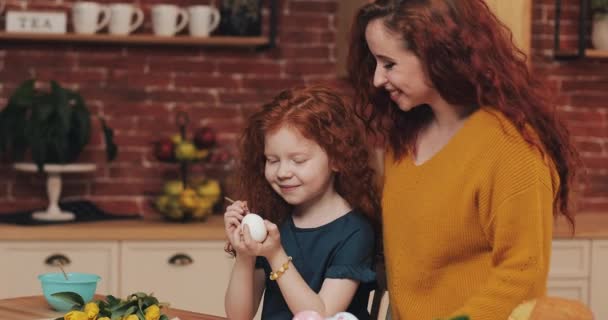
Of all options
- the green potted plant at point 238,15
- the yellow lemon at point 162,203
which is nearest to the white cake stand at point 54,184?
the yellow lemon at point 162,203

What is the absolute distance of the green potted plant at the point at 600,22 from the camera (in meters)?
4.50

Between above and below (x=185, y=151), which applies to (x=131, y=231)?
below

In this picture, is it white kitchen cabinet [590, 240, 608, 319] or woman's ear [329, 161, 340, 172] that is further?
white kitchen cabinet [590, 240, 608, 319]

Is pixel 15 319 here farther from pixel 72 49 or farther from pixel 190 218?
pixel 72 49

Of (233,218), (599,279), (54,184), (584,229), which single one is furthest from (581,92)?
(233,218)

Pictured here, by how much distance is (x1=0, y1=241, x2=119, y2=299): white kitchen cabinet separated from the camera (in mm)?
3799

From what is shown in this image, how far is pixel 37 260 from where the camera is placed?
150 inches

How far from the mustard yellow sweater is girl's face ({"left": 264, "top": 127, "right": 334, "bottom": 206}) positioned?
161mm

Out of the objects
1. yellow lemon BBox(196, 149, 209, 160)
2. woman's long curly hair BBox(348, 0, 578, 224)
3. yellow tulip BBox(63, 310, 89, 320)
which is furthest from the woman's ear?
yellow lemon BBox(196, 149, 209, 160)

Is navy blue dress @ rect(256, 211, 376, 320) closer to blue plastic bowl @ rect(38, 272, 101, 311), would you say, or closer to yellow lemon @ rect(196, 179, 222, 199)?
blue plastic bowl @ rect(38, 272, 101, 311)

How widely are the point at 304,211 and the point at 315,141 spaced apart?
0.19m

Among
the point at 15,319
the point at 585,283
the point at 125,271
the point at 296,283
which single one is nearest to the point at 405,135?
the point at 296,283

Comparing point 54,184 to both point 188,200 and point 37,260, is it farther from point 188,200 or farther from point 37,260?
point 188,200

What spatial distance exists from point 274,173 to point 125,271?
177 cm
